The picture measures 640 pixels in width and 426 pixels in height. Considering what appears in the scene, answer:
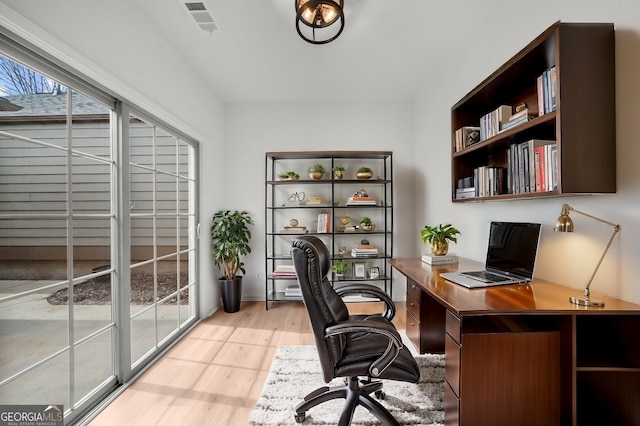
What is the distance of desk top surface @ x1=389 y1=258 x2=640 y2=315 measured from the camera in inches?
49.1

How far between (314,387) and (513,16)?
3007mm

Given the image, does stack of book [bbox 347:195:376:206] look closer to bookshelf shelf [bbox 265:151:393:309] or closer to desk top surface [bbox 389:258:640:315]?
bookshelf shelf [bbox 265:151:393:309]

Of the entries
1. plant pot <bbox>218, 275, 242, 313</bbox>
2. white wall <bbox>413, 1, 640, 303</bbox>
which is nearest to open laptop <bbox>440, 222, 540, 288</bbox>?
white wall <bbox>413, 1, 640, 303</bbox>

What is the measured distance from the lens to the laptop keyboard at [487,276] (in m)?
1.79

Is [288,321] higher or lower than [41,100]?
lower

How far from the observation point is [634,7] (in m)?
1.29

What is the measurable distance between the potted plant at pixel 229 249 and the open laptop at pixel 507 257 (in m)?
2.42

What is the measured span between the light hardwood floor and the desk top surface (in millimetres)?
1395

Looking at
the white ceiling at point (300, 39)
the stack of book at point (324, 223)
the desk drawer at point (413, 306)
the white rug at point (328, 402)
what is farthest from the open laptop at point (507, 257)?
the stack of book at point (324, 223)

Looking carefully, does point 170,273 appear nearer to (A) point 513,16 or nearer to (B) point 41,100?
(B) point 41,100

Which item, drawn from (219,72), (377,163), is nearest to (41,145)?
(219,72)

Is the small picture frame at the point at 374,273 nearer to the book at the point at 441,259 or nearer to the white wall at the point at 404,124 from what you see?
the white wall at the point at 404,124

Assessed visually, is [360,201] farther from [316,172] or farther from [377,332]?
[377,332]

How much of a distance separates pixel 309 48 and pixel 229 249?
2.35 meters
